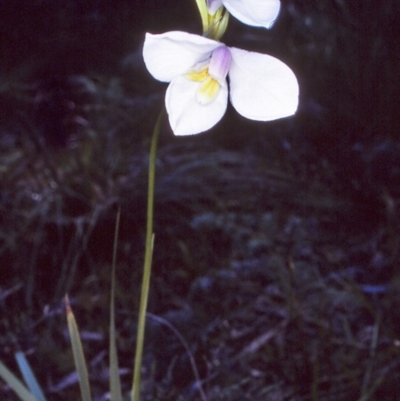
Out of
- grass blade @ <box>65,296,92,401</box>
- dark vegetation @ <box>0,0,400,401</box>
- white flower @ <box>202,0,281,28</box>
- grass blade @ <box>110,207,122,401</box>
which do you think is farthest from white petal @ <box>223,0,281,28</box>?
dark vegetation @ <box>0,0,400,401</box>

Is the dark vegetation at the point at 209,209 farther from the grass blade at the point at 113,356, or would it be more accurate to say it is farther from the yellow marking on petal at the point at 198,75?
the yellow marking on petal at the point at 198,75

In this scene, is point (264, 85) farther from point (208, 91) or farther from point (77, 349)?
point (77, 349)

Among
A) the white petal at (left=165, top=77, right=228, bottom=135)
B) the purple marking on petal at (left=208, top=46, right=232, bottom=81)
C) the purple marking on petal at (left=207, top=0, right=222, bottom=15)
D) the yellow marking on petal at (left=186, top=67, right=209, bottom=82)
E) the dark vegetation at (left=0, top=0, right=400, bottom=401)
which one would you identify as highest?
the purple marking on petal at (left=207, top=0, right=222, bottom=15)

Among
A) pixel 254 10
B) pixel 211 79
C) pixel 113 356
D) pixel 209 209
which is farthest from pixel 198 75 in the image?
pixel 209 209

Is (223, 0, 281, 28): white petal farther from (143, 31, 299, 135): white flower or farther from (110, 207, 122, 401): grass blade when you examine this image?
(110, 207, 122, 401): grass blade

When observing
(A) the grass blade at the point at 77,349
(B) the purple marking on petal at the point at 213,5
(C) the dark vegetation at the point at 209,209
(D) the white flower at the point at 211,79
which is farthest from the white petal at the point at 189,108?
(C) the dark vegetation at the point at 209,209
